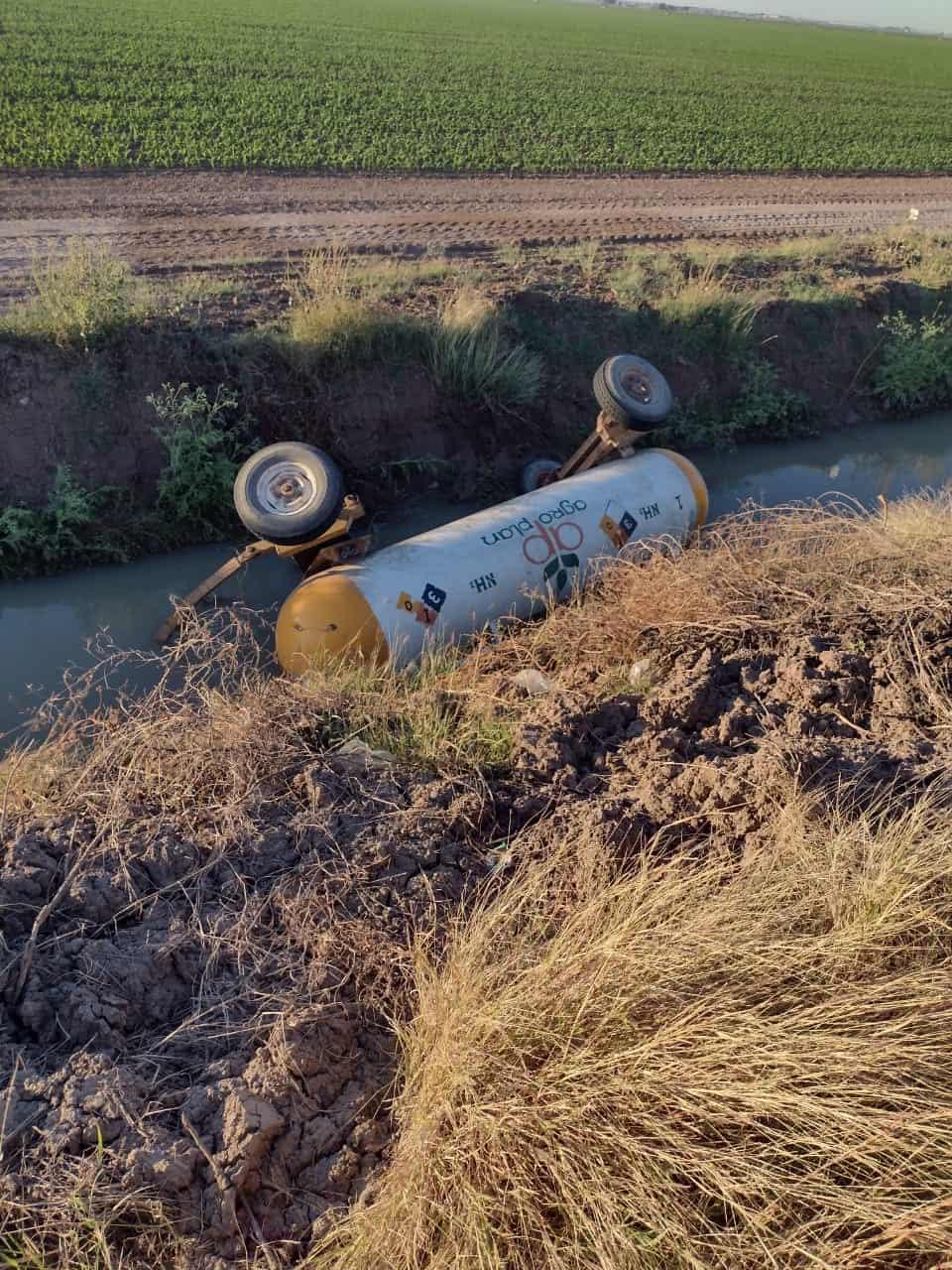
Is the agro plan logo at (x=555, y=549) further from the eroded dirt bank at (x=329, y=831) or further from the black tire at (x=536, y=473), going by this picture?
the black tire at (x=536, y=473)

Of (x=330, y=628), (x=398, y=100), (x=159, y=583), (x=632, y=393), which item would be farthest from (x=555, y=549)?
(x=398, y=100)

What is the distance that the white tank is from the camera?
20.7 ft

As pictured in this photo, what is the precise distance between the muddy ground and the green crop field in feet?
48.5

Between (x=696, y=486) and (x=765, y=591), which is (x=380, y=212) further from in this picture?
(x=765, y=591)

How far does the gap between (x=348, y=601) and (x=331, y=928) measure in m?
3.06

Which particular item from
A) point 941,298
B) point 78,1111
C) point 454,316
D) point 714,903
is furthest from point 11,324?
point 941,298

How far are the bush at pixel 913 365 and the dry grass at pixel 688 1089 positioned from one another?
10.5 m

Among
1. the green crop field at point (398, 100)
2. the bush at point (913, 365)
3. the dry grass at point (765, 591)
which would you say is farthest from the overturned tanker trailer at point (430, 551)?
the green crop field at point (398, 100)

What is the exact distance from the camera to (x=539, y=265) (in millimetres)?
12164

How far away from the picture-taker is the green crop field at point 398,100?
17109mm

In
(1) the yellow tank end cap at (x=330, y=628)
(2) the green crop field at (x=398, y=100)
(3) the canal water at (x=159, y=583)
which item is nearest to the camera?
(1) the yellow tank end cap at (x=330, y=628)

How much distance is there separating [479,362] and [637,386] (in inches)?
69.8

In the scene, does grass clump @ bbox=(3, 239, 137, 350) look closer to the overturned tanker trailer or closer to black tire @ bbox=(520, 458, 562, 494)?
the overturned tanker trailer

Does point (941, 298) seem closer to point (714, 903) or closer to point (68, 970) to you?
point (714, 903)
